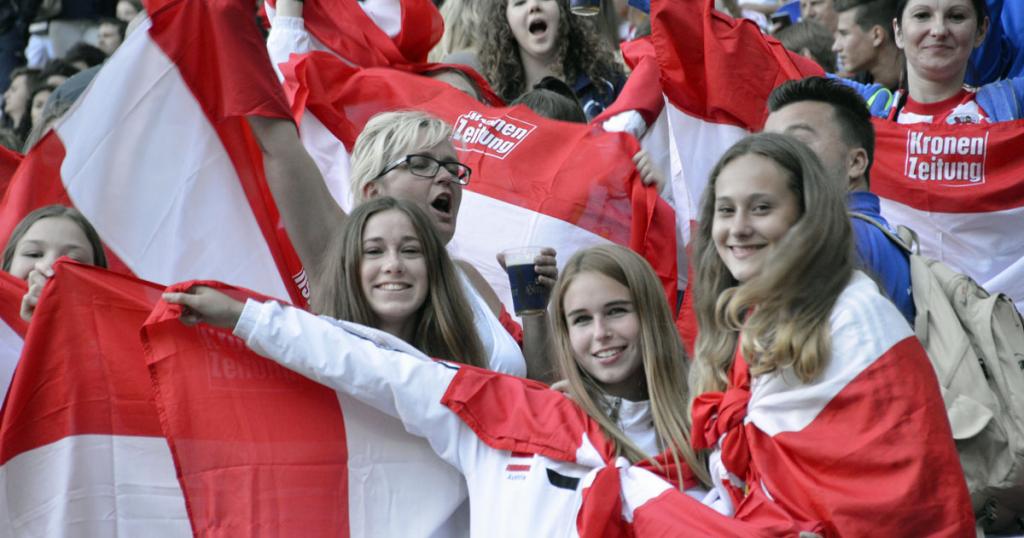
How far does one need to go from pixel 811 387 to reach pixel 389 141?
6.68 feet

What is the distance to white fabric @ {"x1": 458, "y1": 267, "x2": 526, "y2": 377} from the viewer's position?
4.61 meters

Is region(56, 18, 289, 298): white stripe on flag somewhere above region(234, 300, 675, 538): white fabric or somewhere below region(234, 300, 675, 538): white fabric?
above

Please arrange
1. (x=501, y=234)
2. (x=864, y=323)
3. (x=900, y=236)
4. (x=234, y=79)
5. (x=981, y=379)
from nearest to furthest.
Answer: (x=864, y=323), (x=981, y=379), (x=900, y=236), (x=234, y=79), (x=501, y=234)

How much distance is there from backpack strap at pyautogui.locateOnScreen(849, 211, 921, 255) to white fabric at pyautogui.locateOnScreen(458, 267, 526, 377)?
1.13 m

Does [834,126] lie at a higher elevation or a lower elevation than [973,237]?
higher

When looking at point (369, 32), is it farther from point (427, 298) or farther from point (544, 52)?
point (427, 298)

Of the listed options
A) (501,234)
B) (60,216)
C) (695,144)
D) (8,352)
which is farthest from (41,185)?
(695,144)

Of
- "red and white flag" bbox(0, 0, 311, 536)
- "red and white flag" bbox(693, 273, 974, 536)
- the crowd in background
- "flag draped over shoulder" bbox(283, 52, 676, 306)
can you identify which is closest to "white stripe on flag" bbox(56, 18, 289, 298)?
"red and white flag" bbox(0, 0, 311, 536)

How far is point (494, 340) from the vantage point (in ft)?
15.4

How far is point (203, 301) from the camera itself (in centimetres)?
397

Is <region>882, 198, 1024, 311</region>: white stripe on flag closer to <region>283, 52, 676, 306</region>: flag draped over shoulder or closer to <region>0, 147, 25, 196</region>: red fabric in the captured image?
<region>283, 52, 676, 306</region>: flag draped over shoulder

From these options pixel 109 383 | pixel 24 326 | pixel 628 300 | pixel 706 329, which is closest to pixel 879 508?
pixel 706 329

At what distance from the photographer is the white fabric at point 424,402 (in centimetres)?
394

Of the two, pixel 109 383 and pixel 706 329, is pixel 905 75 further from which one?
pixel 109 383
